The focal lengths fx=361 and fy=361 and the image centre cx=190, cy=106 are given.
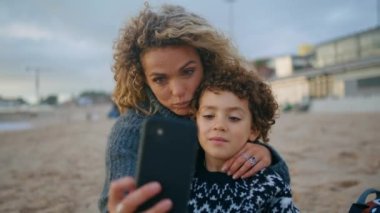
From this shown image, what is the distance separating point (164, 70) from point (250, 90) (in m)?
0.53

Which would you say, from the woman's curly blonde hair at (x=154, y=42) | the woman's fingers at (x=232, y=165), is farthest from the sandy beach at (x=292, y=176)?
the woman's curly blonde hair at (x=154, y=42)

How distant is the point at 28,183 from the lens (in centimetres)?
617

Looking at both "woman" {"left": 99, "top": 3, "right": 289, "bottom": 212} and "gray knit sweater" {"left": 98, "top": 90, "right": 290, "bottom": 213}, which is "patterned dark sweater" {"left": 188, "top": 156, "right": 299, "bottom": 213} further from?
"gray knit sweater" {"left": 98, "top": 90, "right": 290, "bottom": 213}

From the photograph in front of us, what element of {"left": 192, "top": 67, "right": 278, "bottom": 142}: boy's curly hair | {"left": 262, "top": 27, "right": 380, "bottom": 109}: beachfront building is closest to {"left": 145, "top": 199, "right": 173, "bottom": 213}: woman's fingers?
{"left": 192, "top": 67, "right": 278, "bottom": 142}: boy's curly hair

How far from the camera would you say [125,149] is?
1.87m

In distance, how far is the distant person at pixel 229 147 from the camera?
6.39ft

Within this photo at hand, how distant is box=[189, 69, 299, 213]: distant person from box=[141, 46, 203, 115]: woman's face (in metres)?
0.09

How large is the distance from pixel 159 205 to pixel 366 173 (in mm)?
→ 4998

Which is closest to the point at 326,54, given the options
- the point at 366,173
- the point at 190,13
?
the point at 366,173

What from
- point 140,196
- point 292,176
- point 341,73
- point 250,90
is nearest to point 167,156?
point 140,196

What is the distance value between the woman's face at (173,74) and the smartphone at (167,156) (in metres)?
0.96

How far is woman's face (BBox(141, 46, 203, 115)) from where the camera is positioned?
2146 millimetres

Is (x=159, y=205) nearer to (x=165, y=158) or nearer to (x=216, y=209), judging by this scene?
(x=165, y=158)

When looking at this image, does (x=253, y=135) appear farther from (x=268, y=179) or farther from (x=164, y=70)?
(x=164, y=70)
